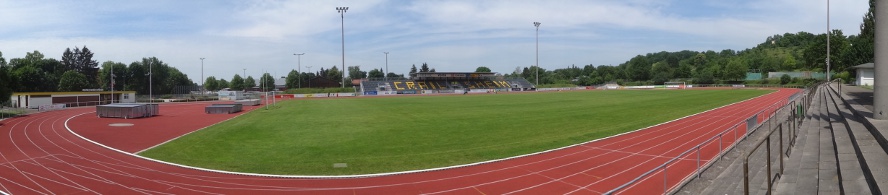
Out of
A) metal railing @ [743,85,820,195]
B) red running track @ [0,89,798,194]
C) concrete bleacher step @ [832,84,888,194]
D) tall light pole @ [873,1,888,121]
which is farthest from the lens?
red running track @ [0,89,798,194]

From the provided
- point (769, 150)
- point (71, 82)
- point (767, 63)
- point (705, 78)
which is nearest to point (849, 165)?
point (769, 150)

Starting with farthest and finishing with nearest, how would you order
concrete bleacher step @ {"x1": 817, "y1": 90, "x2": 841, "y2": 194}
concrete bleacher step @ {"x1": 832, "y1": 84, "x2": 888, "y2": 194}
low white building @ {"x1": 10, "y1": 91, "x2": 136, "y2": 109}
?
low white building @ {"x1": 10, "y1": 91, "x2": 136, "y2": 109}
concrete bleacher step @ {"x1": 817, "y1": 90, "x2": 841, "y2": 194}
concrete bleacher step @ {"x1": 832, "y1": 84, "x2": 888, "y2": 194}

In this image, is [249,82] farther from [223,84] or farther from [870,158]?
[870,158]

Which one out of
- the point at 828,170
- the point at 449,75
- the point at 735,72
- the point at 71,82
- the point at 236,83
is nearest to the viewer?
the point at 828,170

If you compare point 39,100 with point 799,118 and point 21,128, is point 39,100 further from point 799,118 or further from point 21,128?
point 799,118

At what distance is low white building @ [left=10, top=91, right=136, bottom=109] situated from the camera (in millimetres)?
51969

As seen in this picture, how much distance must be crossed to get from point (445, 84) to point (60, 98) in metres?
69.1

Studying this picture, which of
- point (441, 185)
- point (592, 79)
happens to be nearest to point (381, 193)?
point (441, 185)

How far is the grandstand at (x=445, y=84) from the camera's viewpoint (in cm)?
9569

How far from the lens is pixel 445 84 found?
106938 mm

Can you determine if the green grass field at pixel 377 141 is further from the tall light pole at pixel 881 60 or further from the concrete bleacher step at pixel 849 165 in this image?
the tall light pole at pixel 881 60

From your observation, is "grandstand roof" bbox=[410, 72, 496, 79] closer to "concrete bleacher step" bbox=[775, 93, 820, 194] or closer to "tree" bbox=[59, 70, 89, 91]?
"tree" bbox=[59, 70, 89, 91]

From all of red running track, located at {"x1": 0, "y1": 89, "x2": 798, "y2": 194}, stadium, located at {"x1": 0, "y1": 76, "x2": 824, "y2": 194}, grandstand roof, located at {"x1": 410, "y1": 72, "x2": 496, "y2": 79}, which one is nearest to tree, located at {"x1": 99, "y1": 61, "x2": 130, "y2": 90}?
grandstand roof, located at {"x1": 410, "y1": 72, "x2": 496, "y2": 79}

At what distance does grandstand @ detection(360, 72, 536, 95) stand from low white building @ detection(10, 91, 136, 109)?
4156 cm
